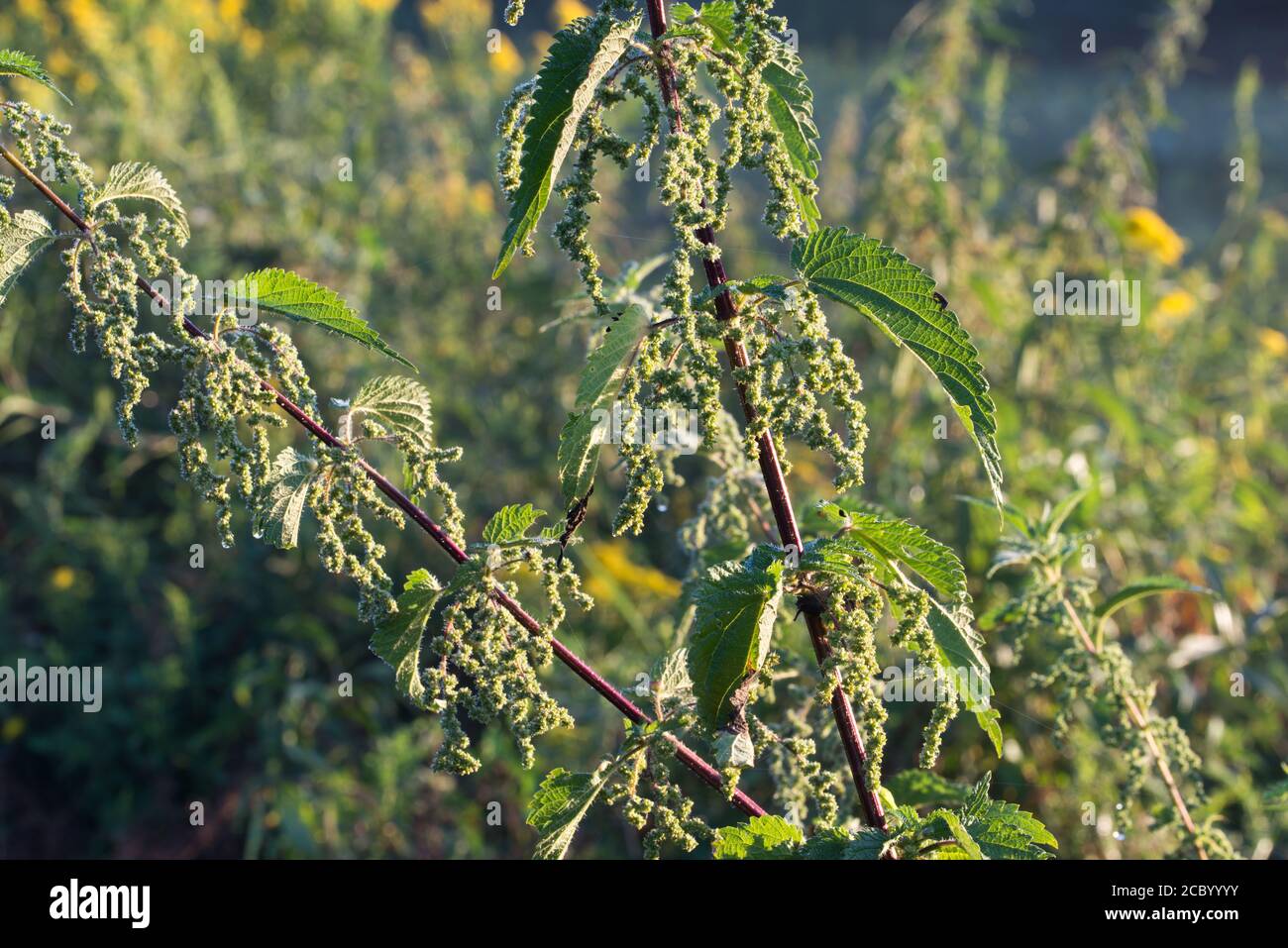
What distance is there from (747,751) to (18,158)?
125 centimetres

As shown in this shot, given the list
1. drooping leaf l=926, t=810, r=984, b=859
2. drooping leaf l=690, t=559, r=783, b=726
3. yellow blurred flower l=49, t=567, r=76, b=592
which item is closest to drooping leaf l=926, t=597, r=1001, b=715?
drooping leaf l=926, t=810, r=984, b=859

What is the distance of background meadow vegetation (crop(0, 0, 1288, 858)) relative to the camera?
13.0 ft

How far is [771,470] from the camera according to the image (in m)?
1.68

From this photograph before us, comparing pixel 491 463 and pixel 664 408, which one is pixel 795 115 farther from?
pixel 491 463

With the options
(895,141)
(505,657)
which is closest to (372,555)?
(505,657)

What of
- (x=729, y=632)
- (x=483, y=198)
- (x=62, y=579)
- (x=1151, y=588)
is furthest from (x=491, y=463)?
(x=729, y=632)

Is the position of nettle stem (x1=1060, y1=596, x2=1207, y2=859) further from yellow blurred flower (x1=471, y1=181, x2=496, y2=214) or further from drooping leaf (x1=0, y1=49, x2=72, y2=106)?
yellow blurred flower (x1=471, y1=181, x2=496, y2=214)

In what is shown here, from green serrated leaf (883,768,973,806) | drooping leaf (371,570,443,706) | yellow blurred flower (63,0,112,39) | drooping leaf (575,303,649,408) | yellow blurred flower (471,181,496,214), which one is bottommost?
green serrated leaf (883,768,973,806)

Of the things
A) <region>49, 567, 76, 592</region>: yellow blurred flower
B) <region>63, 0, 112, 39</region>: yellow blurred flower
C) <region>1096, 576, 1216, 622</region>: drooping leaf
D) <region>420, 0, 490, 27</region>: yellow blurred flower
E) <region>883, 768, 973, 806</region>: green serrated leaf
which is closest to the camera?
<region>883, 768, 973, 806</region>: green serrated leaf

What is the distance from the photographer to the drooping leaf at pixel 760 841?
1.71m

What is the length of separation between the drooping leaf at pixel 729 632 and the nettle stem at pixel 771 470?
0.09 meters

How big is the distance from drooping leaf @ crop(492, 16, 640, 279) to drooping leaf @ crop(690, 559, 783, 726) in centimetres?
49

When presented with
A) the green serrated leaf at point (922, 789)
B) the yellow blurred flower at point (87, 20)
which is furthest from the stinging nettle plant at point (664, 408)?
the yellow blurred flower at point (87, 20)
